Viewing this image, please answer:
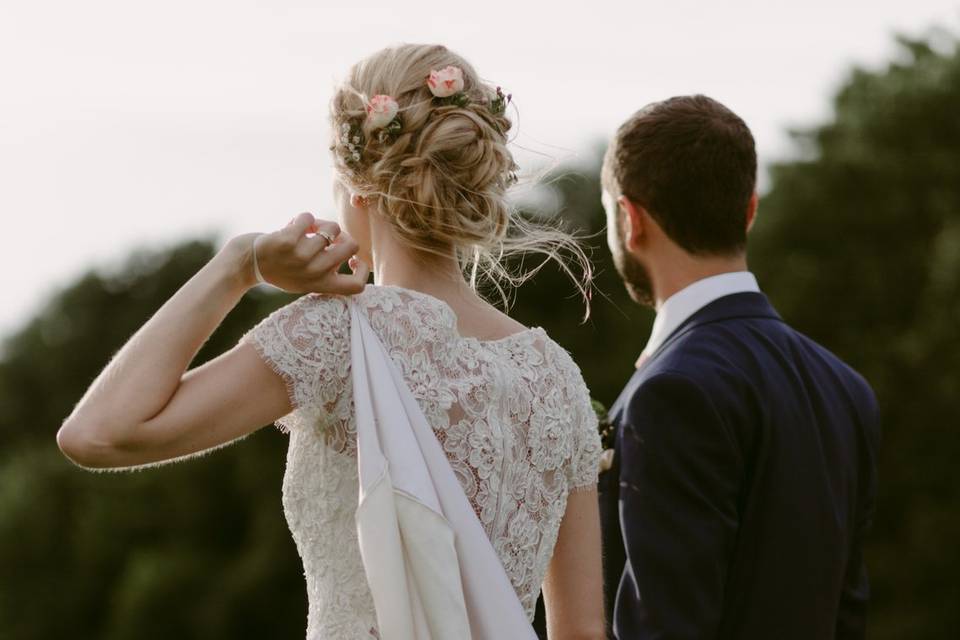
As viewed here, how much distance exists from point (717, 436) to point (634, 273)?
29.1 inches

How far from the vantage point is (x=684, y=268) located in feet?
12.4

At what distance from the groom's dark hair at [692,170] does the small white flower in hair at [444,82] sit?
1039 mm

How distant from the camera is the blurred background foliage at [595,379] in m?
20.3

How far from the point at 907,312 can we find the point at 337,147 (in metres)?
20.7

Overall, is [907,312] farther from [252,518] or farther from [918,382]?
[252,518]

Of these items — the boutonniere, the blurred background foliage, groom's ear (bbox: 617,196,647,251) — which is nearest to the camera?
the boutonniere

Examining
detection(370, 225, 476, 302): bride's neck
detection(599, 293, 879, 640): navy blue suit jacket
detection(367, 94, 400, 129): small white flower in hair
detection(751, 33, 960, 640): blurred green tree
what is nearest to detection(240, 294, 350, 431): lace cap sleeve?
detection(370, 225, 476, 302): bride's neck

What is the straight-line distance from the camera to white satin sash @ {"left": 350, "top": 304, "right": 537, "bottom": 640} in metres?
2.57

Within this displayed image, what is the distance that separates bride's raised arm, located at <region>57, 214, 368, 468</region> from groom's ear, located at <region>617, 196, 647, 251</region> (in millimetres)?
1384

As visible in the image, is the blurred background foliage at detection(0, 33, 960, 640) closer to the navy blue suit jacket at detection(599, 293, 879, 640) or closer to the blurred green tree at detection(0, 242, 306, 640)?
the blurred green tree at detection(0, 242, 306, 640)

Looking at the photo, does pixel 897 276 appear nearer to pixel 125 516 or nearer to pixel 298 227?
pixel 125 516

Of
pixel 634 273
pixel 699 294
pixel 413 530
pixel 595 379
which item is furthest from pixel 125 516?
pixel 413 530

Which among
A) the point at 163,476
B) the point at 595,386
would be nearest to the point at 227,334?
the point at 163,476

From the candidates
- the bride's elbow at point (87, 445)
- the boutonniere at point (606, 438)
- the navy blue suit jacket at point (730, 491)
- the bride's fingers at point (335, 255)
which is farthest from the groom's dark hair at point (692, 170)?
the bride's elbow at point (87, 445)
